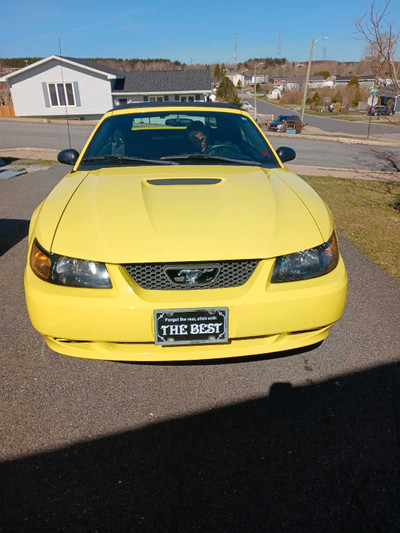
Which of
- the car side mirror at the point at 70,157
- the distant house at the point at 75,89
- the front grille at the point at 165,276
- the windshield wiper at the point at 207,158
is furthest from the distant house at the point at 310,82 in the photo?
the front grille at the point at 165,276

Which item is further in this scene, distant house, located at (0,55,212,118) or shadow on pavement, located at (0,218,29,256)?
distant house, located at (0,55,212,118)

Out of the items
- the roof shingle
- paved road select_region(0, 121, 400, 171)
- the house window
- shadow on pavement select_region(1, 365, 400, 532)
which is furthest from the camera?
the roof shingle

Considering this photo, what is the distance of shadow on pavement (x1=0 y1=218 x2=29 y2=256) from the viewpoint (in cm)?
493

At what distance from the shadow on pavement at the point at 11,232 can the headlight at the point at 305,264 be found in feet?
12.1

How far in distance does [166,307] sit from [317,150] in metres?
17.7

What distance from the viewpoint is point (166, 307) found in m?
2.03

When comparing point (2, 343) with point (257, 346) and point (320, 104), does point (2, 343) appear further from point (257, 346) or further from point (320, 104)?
point (320, 104)

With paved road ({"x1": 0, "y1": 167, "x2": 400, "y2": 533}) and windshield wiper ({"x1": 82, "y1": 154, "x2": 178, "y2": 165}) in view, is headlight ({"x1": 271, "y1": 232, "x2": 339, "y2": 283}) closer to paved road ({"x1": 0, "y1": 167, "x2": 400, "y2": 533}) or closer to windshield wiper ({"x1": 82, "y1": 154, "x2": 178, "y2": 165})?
paved road ({"x1": 0, "y1": 167, "x2": 400, "y2": 533})

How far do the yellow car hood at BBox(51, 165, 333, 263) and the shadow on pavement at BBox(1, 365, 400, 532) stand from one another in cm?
92

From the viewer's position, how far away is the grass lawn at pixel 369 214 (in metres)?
4.88

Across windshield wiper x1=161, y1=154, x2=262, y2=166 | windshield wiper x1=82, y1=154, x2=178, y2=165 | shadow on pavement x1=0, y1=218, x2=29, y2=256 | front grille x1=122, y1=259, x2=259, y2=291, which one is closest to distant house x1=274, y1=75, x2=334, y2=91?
shadow on pavement x1=0, y1=218, x2=29, y2=256

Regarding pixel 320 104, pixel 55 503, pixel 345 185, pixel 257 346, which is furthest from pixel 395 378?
pixel 320 104

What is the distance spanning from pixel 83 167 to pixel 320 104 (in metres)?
78.3

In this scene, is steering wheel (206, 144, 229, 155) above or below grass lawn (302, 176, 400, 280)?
above
